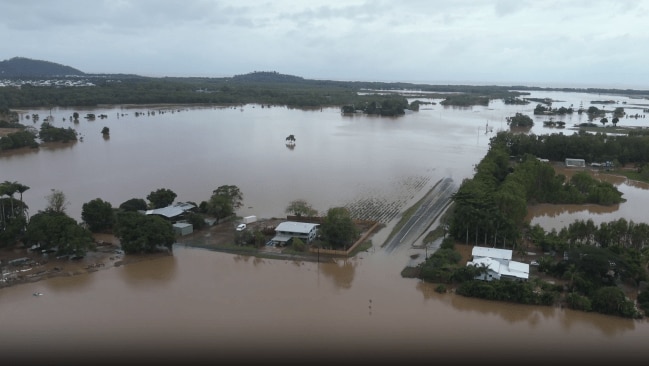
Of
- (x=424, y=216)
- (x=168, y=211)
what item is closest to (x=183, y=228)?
(x=168, y=211)

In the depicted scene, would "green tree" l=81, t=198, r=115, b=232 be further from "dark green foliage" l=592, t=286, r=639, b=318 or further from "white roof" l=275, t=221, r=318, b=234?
"dark green foliage" l=592, t=286, r=639, b=318

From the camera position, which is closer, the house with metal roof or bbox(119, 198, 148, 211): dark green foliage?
the house with metal roof

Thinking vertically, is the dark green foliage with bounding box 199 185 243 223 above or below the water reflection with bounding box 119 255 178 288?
above

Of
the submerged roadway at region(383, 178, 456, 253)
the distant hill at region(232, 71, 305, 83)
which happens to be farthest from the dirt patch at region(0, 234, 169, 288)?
the distant hill at region(232, 71, 305, 83)

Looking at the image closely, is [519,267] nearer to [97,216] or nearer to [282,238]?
[282,238]

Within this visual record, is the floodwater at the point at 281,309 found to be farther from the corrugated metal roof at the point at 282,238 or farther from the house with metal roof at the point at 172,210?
the house with metal roof at the point at 172,210

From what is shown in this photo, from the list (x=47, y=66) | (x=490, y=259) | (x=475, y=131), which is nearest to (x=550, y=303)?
(x=490, y=259)

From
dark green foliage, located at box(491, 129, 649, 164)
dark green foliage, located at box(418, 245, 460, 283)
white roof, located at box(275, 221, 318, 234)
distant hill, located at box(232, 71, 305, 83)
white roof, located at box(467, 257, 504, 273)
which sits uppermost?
distant hill, located at box(232, 71, 305, 83)
